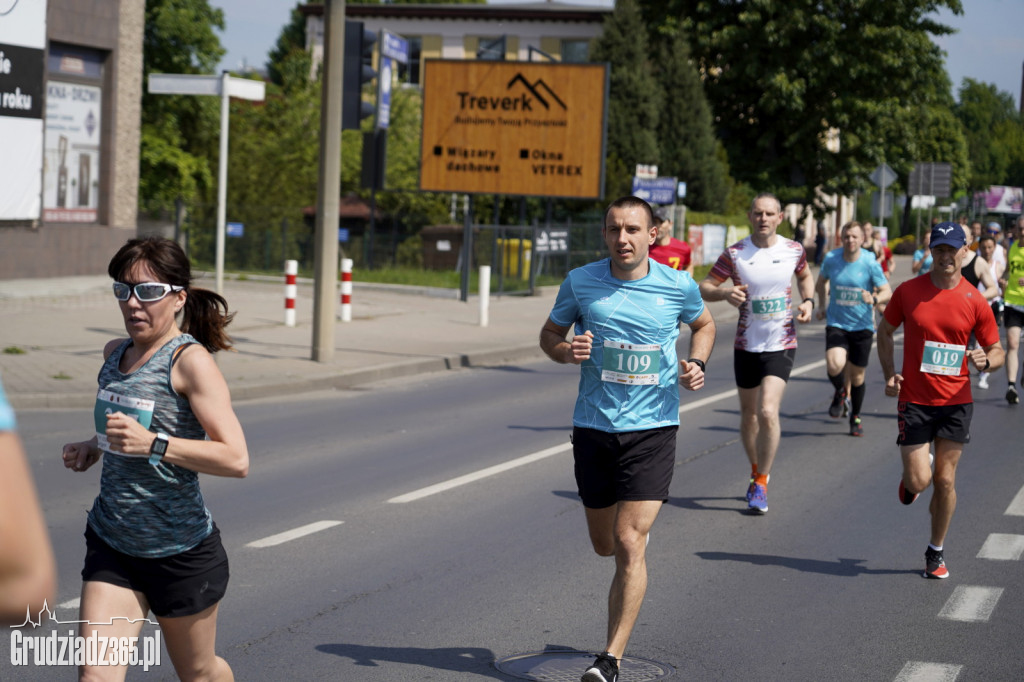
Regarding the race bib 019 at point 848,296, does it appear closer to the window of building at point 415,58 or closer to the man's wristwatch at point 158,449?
the man's wristwatch at point 158,449

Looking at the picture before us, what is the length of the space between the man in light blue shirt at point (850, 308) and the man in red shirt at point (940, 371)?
474 centimetres

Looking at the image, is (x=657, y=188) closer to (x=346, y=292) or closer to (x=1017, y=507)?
(x=346, y=292)

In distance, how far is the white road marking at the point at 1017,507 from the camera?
8531mm

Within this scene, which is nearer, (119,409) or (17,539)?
(17,539)

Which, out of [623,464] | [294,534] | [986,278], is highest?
[986,278]

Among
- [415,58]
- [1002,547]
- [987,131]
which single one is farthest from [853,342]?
[987,131]

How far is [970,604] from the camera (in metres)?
6.32

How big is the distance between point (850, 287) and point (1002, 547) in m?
4.86

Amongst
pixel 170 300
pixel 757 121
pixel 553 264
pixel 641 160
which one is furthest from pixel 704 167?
pixel 170 300

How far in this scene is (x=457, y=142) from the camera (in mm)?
30141

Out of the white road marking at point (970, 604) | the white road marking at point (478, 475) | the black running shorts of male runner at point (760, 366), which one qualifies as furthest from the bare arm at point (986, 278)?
the white road marking at point (970, 604)

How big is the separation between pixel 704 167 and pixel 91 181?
2545 cm

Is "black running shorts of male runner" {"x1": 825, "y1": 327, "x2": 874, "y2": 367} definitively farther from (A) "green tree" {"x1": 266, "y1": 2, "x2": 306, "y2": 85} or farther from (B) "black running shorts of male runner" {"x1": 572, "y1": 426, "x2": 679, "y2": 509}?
(A) "green tree" {"x1": 266, "y1": 2, "x2": 306, "y2": 85}

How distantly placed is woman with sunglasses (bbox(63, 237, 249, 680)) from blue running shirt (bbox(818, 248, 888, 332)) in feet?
29.5
